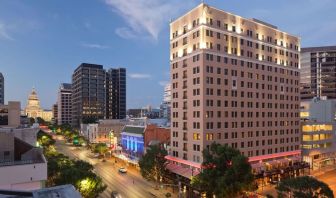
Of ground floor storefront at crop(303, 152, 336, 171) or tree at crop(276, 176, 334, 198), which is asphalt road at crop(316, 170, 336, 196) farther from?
tree at crop(276, 176, 334, 198)

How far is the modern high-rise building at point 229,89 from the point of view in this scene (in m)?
67.8

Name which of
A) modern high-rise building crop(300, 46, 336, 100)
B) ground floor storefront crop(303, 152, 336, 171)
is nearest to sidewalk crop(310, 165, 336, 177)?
ground floor storefront crop(303, 152, 336, 171)

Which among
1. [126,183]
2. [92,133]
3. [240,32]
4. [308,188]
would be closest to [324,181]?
[240,32]

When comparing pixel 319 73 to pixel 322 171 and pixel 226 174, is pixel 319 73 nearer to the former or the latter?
pixel 322 171

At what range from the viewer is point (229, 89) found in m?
71.5

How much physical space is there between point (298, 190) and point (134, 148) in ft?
221

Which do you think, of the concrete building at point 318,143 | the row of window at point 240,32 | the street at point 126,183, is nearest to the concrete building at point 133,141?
the street at point 126,183

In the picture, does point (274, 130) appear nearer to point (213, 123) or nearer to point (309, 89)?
point (213, 123)

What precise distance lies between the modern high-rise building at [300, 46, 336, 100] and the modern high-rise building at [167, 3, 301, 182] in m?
111

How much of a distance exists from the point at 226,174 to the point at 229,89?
2997 cm

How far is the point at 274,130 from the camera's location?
3310 inches

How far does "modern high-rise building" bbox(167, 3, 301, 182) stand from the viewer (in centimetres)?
6775

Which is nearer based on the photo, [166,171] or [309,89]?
[166,171]

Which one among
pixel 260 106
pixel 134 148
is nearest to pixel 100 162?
pixel 134 148
